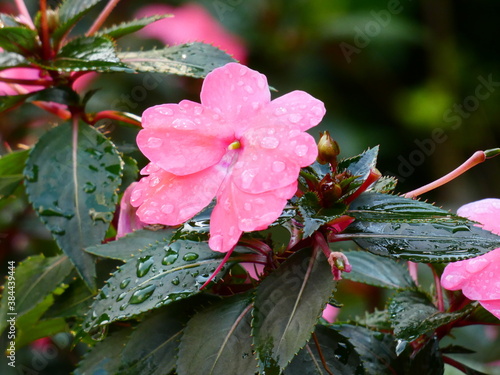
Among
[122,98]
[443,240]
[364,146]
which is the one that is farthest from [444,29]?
[443,240]

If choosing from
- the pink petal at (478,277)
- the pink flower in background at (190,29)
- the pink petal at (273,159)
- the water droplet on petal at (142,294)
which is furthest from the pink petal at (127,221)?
the pink flower in background at (190,29)

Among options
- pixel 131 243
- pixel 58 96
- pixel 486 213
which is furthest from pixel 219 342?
pixel 58 96

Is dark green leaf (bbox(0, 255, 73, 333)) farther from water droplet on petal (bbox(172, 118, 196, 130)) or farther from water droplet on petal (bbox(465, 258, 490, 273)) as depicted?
water droplet on petal (bbox(465, 258, 490, 273))

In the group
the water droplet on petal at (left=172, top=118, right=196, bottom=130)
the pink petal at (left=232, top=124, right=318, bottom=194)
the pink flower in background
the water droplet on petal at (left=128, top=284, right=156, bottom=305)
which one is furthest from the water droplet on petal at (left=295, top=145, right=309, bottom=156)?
the pink flower in background

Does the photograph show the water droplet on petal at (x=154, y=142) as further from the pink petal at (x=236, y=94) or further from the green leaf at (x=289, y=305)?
the green leaf at (x=289, y=305)

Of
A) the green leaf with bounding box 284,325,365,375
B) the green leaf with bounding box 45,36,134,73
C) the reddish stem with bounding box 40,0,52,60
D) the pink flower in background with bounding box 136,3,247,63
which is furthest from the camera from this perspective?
the pink flower in background with bounding box 136,3,247,63

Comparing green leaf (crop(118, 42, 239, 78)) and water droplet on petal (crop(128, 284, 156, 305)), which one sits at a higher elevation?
green leaf (crop(118, 42, 239, 78))

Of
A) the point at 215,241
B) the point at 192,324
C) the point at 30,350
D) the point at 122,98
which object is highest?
the point at 215,241

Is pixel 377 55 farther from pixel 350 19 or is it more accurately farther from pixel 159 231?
pixel 159 231
